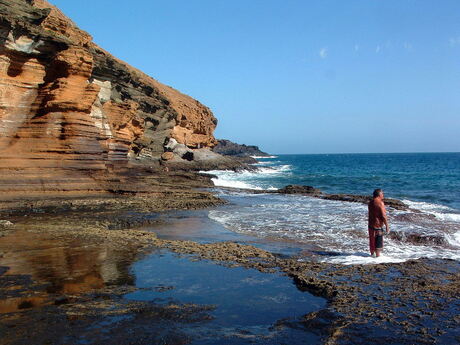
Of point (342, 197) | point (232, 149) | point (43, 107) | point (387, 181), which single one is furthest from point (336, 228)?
point (232, 149)

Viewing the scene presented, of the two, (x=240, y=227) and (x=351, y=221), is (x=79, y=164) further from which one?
(x=351, y=221)

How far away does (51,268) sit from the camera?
7.06 m

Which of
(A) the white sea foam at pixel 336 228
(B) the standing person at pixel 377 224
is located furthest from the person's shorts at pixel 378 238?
(A) the white sea foam at pixel 336 228

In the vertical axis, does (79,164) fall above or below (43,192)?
above

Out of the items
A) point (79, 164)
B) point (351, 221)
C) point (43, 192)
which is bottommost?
point (351, 221)

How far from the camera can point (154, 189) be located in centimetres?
2056

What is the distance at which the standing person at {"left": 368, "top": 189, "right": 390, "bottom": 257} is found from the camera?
28.0 ft

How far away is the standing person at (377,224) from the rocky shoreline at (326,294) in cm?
87

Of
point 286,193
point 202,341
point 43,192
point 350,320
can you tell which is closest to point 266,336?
point 202,341

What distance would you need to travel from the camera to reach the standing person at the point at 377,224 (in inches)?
336

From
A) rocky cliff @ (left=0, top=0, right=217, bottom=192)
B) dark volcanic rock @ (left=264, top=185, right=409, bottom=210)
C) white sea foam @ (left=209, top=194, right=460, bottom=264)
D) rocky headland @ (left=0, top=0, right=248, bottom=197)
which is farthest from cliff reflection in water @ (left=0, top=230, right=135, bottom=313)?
dark volcanic rock @ (left=264, top=185, right=409, bottom=210)

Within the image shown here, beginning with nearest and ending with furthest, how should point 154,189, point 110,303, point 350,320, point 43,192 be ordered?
point 350,320, point 110,303, point 43,192, point 154,189

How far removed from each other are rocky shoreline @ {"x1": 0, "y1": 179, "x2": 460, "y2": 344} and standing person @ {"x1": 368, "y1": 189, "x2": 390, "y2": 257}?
868 mm

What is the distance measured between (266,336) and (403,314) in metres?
1.93
